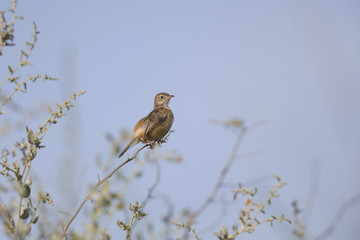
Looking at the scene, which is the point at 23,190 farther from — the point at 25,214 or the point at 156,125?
the point at 156,125

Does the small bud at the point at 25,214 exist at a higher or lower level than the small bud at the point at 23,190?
lower

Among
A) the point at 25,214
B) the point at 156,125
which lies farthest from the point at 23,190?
the point at 156,125

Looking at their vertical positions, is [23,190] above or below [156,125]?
below

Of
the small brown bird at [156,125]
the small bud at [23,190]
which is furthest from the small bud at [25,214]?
the small brown bird at [156,125]

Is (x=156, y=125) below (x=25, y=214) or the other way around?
the other way around

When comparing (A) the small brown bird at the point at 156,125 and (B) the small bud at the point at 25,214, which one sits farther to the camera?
(A) the small brown bird at the point at 156,125

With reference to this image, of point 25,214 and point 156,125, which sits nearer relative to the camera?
point 25,214

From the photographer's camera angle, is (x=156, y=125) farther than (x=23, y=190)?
Yes

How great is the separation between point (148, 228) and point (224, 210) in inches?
27.2

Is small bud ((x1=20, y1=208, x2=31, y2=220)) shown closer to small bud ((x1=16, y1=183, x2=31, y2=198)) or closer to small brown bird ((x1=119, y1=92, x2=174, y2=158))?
small bud ((x1=16, y1=183, x2=31, y2=198))

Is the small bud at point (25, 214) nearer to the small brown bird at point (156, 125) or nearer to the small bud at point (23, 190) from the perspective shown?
the small bud at point (23, 190)

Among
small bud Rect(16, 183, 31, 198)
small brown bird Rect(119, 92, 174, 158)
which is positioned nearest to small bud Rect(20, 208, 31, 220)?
small bud Rect(16, 183, 31, 198)

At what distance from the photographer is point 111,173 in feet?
6.61

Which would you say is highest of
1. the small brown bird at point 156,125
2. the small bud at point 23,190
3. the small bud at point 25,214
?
the small brown bird at point 156,125
